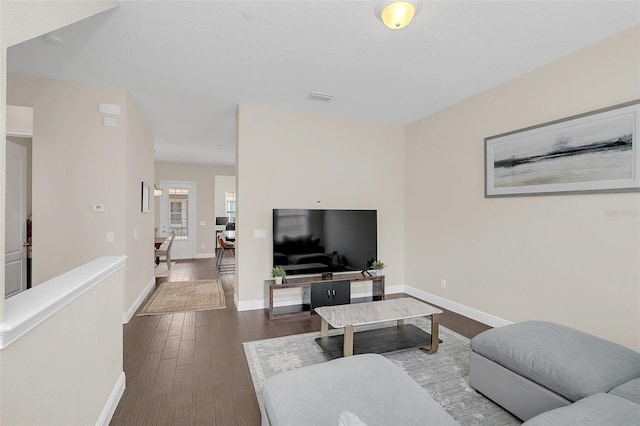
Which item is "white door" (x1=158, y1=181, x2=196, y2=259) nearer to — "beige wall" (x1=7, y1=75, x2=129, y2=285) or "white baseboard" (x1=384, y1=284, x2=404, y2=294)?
"beige wall" (x1=7, y1=75, x2=129, y2=285)

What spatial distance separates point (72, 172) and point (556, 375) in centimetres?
475

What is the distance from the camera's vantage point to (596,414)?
1.29 m

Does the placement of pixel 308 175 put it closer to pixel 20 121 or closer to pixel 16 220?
pixel 20 121

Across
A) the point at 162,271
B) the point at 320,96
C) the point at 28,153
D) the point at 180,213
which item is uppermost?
the point at 320,96

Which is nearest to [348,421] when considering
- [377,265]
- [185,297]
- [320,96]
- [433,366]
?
[433,366]

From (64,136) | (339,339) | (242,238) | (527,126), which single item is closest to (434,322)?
(339,339)

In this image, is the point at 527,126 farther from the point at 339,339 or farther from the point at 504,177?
the point at 339,339

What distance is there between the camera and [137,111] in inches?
168

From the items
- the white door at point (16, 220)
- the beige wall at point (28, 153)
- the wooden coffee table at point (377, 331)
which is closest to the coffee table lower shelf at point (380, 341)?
the wooden coffee table at point (377, 331)

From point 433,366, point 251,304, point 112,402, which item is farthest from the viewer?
point 251,304

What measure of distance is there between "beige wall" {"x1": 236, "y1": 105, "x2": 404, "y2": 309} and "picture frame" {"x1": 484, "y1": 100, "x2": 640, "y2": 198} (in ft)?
5.56

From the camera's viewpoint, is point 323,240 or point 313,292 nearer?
point 313,292

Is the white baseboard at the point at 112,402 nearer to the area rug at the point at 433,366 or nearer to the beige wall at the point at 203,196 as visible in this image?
the area rug at the point at 433,366

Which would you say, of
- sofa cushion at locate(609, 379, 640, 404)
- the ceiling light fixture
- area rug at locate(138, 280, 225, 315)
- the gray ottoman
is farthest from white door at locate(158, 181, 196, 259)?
sofa cushion at locate(609, 379, 640, 404)
